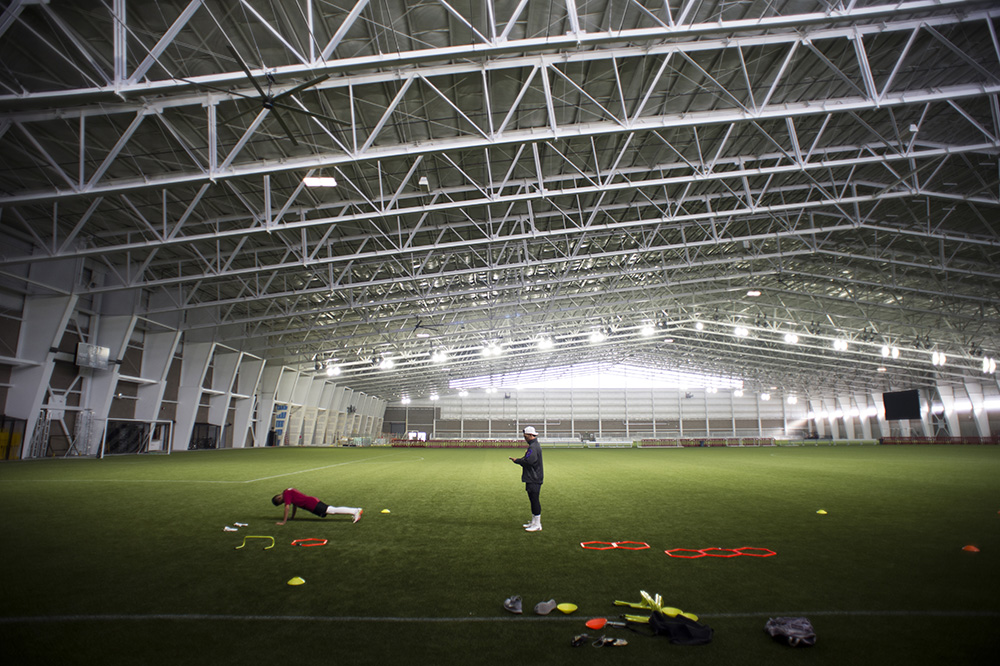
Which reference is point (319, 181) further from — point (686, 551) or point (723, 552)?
point (723, 552)

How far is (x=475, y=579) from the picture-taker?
5.29 metres

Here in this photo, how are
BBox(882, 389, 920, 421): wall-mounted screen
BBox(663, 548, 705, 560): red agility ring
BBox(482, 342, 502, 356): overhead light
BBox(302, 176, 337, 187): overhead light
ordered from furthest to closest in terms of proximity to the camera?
BBox(882, 389, 920, 421): wall-mounted screen
BBox(482, 342, 502, 356): overhead light
BBox(302, 176, 337, 187): overhead light
BBox(663, 548, 705, 560): red agility ring

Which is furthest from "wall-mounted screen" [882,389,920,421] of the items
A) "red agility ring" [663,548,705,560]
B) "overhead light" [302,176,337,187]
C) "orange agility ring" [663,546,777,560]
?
"overhead light" [302,176,337,187]

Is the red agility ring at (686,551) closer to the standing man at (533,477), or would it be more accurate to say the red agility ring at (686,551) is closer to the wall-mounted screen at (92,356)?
the standing man at (533,477)

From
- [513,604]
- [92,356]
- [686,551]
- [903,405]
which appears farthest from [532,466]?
[903,405]

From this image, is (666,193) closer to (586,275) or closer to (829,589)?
(586,275)

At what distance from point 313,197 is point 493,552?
49.7ft

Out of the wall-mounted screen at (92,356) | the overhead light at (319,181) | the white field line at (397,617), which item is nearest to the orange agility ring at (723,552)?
the white field line at (397,617)

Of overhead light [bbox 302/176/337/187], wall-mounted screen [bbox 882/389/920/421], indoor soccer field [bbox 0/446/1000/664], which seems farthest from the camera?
wall-mounted screen [bbox 882/389/920/421]

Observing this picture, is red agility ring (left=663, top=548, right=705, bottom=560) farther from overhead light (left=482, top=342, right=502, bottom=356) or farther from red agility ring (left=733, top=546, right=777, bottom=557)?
overhead light (left=482, top=342, right=502, bottom=356)

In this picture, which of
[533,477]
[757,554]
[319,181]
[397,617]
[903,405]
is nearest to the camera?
[397,617]

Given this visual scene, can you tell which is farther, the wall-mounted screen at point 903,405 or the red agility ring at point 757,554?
the wall-mounted screen at point 903,405

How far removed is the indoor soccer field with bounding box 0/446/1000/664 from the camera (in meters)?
3.62

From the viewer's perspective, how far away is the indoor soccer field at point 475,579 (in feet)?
11.9
